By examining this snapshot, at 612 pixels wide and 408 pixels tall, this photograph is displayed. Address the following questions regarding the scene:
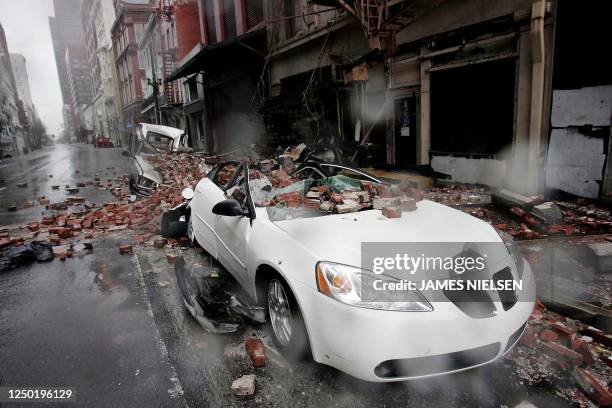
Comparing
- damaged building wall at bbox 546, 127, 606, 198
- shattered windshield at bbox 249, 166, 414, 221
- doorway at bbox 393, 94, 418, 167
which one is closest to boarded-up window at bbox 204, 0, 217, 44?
doorway at bbox 393, 94, 418, 167

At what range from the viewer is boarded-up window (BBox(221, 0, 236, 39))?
21812 mm

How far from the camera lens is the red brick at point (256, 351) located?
2.94 metres

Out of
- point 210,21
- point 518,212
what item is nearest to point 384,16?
point 518,212

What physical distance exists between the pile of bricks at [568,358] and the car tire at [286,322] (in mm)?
1643

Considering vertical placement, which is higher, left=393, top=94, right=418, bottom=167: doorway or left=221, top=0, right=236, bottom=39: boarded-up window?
left=221, top=0, right=236, bottom=39: boarded-up window

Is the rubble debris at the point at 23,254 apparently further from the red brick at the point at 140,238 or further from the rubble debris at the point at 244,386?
the rubble debris at the point at 244,386

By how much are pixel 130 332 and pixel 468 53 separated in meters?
8.65

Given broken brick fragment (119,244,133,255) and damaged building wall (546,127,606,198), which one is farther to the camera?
damaged building wall (546,127,606,198)

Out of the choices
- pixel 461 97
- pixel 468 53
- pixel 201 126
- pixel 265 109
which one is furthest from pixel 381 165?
pixel 201 126

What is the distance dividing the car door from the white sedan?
0.08 feet

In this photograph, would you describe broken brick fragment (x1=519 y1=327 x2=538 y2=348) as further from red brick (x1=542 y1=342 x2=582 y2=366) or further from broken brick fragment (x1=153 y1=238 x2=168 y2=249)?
broken brick fragment (x1=153 y1=238 x2=168 y2=249)

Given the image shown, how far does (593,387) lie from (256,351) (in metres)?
2.35

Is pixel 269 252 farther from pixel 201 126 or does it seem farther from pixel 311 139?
pixel 201 126

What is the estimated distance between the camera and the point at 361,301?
2.35 metres
